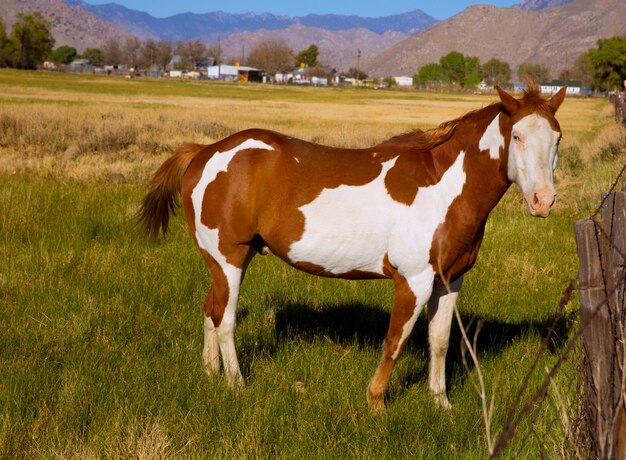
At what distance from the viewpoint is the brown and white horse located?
4.04m

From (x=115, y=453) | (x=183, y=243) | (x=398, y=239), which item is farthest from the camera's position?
(x=183, y=243)

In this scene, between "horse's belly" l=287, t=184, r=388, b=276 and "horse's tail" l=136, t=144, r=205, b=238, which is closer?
"horse's belly" l=287, t=184, r=388, b=276

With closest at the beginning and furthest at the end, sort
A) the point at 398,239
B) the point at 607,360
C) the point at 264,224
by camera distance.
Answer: the point at 607,360 < the point at 398,239 < the point at 264,224

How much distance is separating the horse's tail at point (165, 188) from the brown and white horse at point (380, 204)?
39cm

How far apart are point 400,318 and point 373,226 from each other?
2.02ft

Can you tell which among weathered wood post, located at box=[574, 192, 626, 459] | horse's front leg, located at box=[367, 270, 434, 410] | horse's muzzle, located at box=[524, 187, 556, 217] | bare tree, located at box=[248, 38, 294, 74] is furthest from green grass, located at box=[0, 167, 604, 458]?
bare tree, located at box=[248, 38, 294, 74]

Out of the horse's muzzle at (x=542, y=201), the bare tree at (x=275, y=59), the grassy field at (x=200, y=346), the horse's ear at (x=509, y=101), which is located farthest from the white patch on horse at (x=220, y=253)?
the bare tree at (x=275, y=59)

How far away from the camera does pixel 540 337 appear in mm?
5621

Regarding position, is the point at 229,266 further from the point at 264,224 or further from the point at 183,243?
the point at 183,243

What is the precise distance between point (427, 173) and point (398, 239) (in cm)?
49

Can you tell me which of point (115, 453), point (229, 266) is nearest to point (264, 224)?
point (229, 266)

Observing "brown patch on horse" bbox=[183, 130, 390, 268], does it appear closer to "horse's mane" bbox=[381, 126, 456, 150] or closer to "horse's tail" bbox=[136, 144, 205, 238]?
"horse's mane" bbox=[381, 126, 456, 150]

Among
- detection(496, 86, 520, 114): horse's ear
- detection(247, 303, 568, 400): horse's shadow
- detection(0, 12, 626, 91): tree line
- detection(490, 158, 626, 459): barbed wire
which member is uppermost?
detection(0, 12, 626, 91): tree line

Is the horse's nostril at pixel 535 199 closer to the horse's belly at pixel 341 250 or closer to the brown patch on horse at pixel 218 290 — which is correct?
the horse's belly at pixel 341 250
